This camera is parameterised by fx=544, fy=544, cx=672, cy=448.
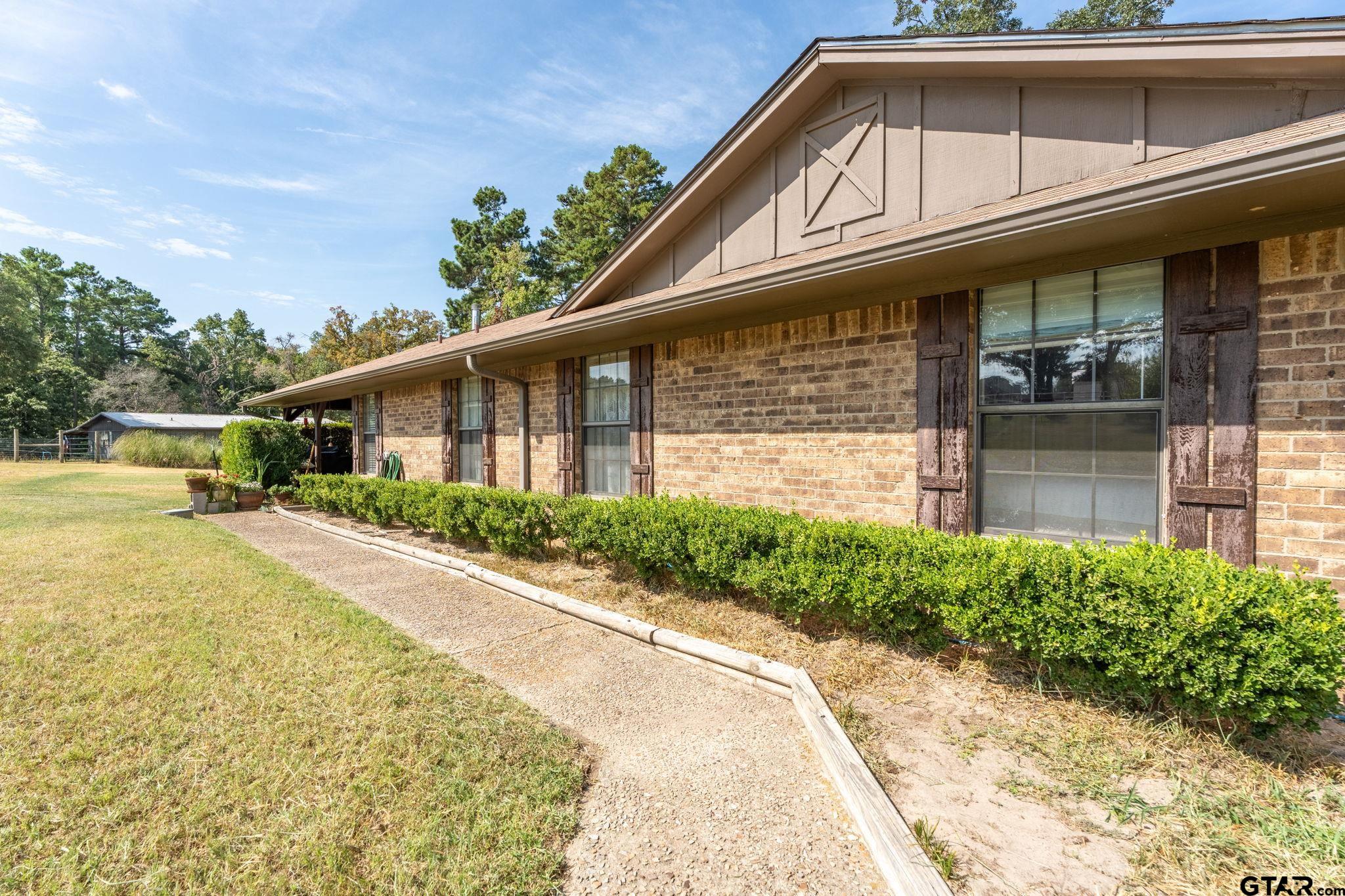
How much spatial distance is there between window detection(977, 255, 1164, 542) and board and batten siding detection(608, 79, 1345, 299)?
1077 mm

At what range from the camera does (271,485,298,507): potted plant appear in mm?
13750

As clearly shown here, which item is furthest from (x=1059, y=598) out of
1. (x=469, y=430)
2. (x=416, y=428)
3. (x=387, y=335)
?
(x=387, y=335)

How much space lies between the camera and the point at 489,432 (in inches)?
376

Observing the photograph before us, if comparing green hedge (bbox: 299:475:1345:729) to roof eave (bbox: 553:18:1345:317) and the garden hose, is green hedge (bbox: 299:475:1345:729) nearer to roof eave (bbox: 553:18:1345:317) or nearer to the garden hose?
roof eave (bbox: 553:18:1345:317)

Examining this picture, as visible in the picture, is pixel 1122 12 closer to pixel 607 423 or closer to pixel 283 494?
pixel 607 423

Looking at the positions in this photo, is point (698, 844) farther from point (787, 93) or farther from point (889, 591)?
point (787, 93)

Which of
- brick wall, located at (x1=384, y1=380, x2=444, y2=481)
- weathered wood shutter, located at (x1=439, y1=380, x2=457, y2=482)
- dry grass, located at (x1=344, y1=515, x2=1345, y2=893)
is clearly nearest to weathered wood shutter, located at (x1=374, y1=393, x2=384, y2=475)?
brick wall, located at (x1=384, y1=380, x2=444, y2=481)

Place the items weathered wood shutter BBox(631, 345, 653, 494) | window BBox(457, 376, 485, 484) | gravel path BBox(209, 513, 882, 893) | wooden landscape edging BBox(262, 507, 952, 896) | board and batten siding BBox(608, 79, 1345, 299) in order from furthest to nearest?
window BBox(457, 376, 485, 484) → weathered wood shutter BBox(631, 345, 653, 494) → board and batten siding BBox(608, 79, 1345, 299) → gravel path BBox(209, 513, 882, 893) → wooden landscape edging BBox(262, 507, 952, 896)

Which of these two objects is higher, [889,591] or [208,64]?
[208,64]

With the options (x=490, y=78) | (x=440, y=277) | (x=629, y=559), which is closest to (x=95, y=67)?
(x=490, y=78)

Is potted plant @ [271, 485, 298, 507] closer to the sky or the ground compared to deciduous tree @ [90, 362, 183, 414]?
closer to the ground

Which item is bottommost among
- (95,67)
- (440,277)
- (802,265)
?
(802,265)

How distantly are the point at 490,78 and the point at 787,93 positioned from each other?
21.4 ft

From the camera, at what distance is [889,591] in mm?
3859
